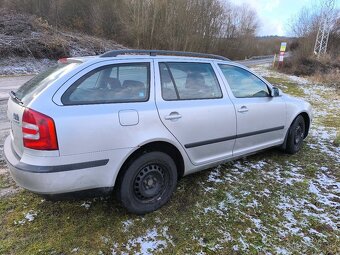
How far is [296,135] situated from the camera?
202 inches

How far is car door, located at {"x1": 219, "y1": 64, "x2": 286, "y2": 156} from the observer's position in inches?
156

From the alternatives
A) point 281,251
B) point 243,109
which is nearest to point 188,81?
point 243,109

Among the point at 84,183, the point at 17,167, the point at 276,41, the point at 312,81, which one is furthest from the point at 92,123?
the point at 276,41

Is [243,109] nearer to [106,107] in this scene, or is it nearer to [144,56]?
[144,56]

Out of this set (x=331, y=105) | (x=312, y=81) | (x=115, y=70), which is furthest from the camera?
(x=312, y=81)

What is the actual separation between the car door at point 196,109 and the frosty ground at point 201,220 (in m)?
0.53

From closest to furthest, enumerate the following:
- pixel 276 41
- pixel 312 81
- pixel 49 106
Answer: pixel 49 106 → pixel 312 81 → pixel 276 41

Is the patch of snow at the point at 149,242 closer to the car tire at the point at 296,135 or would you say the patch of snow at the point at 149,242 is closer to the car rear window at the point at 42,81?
the car rear window at the point at 42,81

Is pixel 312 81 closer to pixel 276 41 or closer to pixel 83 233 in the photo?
pixel 83 233

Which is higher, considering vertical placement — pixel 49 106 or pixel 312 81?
pixel 49 106

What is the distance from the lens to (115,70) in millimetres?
3025

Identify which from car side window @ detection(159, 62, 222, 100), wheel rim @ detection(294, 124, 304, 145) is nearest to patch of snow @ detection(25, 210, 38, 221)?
car side window @ detection(159, 62, 222, 100)

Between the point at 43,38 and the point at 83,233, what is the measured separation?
58.5 feet

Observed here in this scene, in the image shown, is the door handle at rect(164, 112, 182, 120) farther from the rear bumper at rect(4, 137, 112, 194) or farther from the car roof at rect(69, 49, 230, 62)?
the rear bumper at rect(4, 137, 112, 194)
